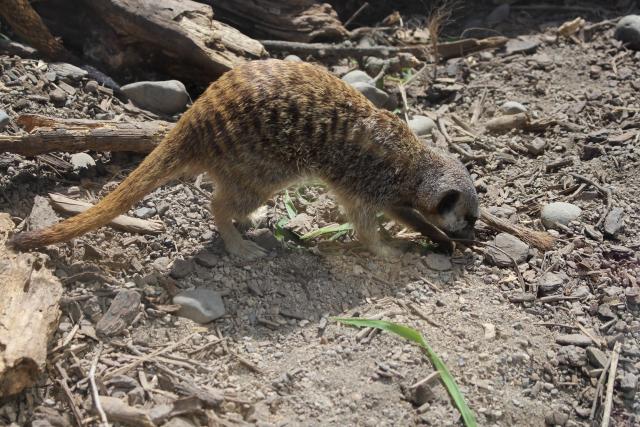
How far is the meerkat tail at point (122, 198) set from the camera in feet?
12.2

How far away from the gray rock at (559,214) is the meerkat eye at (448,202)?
0.75 metres

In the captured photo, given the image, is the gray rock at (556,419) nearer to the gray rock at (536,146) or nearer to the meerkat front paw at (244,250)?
the meerkat front paw at (244,250)

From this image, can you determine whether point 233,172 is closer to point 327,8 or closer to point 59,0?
Answer: point 59,0

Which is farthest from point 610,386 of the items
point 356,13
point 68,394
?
point 356,13

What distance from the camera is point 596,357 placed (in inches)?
144

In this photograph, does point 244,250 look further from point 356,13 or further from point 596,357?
point 356,13

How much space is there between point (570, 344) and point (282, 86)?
224 centimetres

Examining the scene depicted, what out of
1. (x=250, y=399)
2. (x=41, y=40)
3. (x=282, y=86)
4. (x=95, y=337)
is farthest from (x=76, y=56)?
(x=250, y=399)

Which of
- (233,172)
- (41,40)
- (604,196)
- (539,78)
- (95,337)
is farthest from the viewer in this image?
(539,78)

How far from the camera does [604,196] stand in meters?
4.90

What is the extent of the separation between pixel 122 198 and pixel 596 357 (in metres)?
2.72

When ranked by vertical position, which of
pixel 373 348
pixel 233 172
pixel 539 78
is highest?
pixel 539 78

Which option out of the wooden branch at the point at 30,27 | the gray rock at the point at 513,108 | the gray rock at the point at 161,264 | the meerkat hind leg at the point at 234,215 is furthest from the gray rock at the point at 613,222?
the wooden branch at the point at 30,27

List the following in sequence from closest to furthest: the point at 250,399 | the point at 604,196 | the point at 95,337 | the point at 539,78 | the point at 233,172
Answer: the point at 250,399 < the point at 95,337 < the point at 233,172 < the point at 604,196 < the point at 539,78
